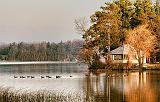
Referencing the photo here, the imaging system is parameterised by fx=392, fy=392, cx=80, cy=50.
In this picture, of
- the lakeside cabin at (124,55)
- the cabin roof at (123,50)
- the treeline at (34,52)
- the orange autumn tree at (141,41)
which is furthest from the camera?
the treeline at (34,52)

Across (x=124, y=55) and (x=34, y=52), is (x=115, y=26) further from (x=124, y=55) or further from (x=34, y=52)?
(x=34, y=52)

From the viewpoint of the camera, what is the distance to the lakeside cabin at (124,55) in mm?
67625

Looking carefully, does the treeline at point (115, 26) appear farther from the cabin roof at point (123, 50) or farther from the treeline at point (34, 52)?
the treeline at point (34, 52)

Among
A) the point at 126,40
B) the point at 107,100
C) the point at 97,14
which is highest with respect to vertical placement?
the point at 97,14

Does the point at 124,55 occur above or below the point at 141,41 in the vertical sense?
below

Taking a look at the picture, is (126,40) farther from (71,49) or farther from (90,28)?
(71,49)

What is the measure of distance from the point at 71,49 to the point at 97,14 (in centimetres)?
12760

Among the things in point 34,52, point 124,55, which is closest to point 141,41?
point 124,55

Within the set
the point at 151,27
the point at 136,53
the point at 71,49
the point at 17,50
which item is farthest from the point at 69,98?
the point at 71,49

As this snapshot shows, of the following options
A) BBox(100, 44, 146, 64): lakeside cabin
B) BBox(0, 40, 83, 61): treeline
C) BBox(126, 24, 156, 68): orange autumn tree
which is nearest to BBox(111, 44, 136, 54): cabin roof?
BBox(100, 44, 146, 64): lakeside cabin

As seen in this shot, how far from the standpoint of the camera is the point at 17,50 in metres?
170

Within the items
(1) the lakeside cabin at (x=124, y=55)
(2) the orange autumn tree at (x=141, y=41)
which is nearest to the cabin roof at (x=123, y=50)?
(1) the lakeside cabin at (x=124, y=55)

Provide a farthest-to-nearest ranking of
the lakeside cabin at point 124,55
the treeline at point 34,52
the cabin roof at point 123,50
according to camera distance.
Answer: the treeline at point 34,52, the cabin roof at point 123,50, the lakeside cabin at point 124,55

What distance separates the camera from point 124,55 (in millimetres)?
70375
